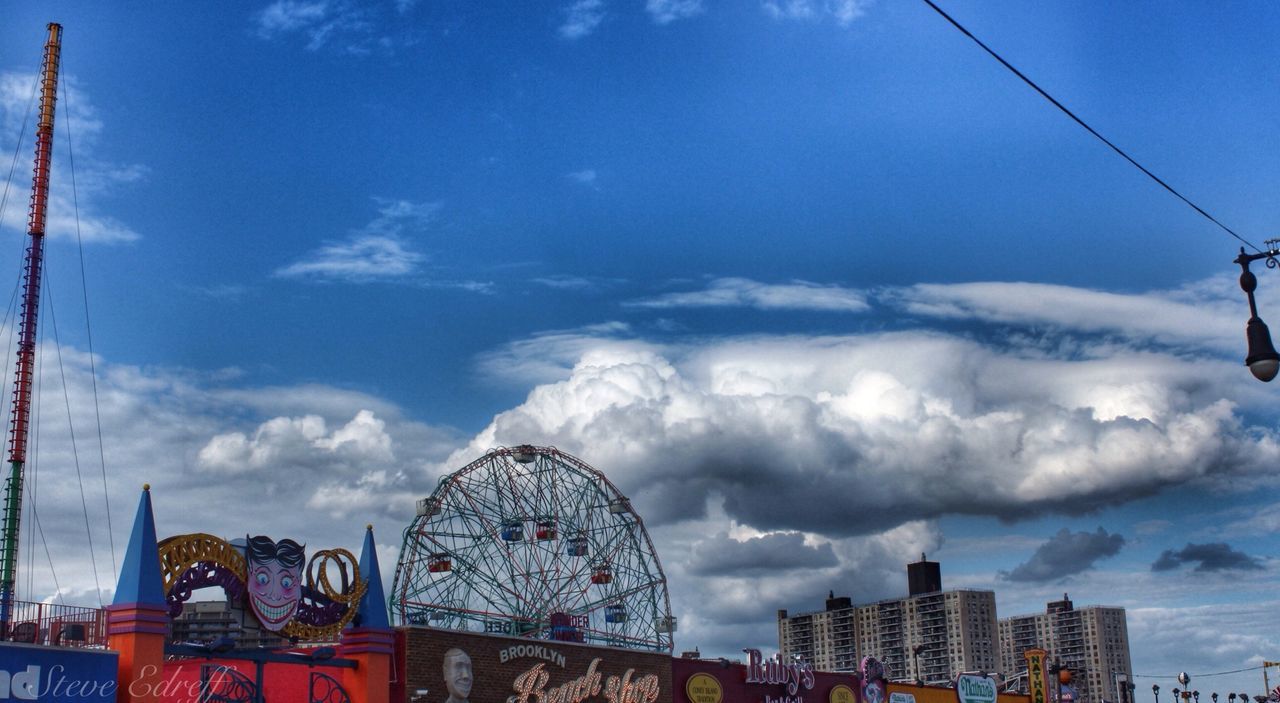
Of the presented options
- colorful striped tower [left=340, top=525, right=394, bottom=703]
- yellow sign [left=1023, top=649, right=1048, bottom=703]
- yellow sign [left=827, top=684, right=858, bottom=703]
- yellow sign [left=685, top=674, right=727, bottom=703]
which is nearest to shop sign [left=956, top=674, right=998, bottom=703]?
yellow sign [left=1023, top=649, right=1048, bottom=703]

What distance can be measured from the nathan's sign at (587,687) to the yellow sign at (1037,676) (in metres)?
27.1

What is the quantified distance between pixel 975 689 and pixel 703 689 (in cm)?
2157

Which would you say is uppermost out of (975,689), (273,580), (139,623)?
(273,580)

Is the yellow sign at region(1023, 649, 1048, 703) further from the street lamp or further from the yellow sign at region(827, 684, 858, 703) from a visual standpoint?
the street lamp

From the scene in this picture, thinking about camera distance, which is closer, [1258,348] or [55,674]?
[1258,348]

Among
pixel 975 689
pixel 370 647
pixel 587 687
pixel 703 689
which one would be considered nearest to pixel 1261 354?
pixel 370 647

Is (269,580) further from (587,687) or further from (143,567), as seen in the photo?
(587,687)

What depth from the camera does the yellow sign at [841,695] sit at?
61.4m

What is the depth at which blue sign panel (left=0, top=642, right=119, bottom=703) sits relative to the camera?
31.7 meters

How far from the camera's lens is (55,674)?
3262cm

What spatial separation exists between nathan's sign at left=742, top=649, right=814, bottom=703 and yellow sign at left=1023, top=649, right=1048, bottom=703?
1689 cm

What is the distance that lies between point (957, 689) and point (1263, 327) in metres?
52.3

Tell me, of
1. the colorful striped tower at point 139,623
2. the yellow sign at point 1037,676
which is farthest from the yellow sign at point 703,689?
the colorful striped tower at point 139,623

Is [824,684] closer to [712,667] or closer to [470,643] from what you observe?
[712,667]
